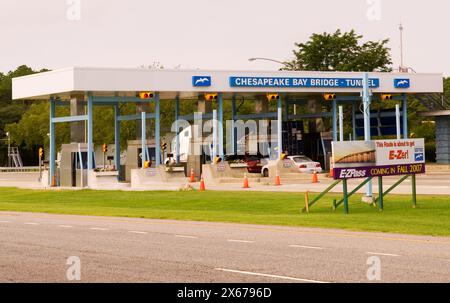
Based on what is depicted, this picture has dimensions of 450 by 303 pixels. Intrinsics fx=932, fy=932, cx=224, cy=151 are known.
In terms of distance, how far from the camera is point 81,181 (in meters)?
53.2

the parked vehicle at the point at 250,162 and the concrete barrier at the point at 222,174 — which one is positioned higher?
the parked vehicle at the point at 250,162

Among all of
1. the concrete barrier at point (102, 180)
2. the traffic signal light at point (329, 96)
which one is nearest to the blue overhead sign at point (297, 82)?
the traffic signal light at point (329, 96)

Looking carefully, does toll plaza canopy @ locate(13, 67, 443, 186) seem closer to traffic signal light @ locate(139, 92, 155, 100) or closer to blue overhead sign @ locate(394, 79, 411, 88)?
blue overhead sign @ locate(394, 79, 411, 88)

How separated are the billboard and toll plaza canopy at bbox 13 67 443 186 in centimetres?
2424

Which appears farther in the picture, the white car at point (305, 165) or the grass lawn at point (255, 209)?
the white car at point (305, 165)

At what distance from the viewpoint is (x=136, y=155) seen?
59188mm

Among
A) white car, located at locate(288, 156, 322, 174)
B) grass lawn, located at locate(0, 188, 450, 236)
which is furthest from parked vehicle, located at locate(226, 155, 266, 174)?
grass lawn, located at locate(0, 188, 450, 236)

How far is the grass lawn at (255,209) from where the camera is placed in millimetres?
24531

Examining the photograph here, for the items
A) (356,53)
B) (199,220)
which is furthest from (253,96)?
(199,220)

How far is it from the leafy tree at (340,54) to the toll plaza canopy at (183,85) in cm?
1610

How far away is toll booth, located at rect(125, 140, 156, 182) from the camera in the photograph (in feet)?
193

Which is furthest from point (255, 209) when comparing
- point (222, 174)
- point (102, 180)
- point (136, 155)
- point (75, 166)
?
point (136, 155)

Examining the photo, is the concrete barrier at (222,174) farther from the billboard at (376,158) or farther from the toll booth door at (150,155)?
the billboard at (376,158)
